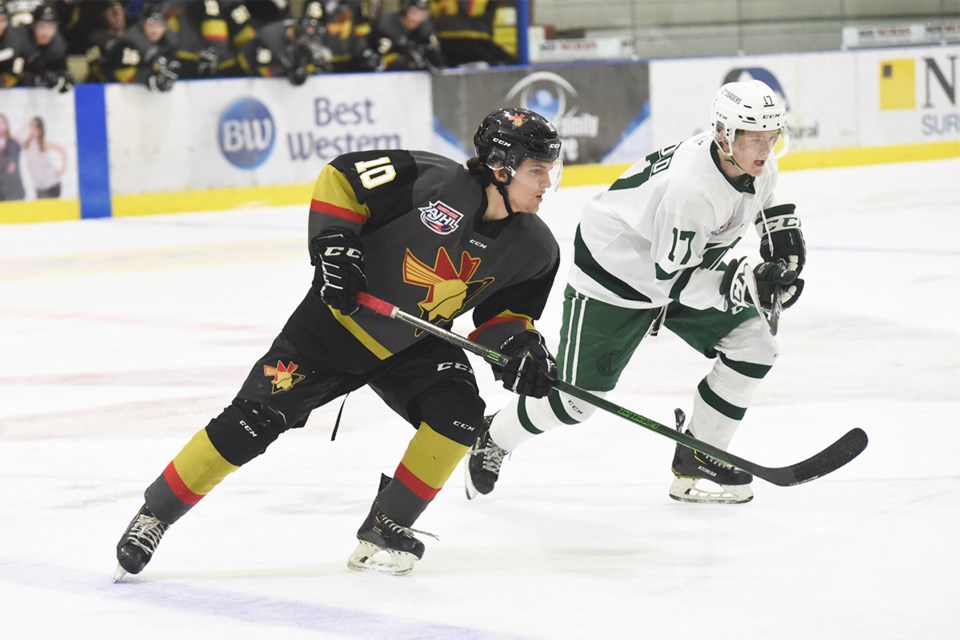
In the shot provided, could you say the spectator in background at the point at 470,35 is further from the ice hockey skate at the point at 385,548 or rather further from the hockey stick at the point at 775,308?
the ice hockey skate at the point at 385,548

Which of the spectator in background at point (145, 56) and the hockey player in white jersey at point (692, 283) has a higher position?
the spectator in background at point (145, 56)

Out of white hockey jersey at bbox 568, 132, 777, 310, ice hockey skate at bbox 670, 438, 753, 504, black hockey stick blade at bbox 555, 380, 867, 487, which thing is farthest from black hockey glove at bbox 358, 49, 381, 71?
black hockey stick blade at bbox 555, 380, 867, 487

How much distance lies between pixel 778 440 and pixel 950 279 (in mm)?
2960

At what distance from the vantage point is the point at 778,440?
3.88 m

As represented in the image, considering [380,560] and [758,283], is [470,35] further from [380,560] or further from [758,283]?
[380,560]

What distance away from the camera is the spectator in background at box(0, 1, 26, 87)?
33.0 feet

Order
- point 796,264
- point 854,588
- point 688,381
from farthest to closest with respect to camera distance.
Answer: point 688,381, point 796,264, point 854,588

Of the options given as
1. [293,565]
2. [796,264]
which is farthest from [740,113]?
[293,565]

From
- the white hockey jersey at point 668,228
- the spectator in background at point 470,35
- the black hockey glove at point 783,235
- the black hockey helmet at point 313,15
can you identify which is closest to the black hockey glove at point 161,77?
the black hockey helmet at point 313,15

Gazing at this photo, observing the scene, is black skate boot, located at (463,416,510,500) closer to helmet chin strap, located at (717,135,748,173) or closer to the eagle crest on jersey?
the eagle crest on jersey

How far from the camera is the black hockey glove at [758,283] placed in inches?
126

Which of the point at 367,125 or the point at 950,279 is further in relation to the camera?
the point at 367,125

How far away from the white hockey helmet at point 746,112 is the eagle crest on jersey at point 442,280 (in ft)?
2.05

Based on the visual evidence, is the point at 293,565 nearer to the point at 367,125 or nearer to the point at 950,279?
the point at 950,279
